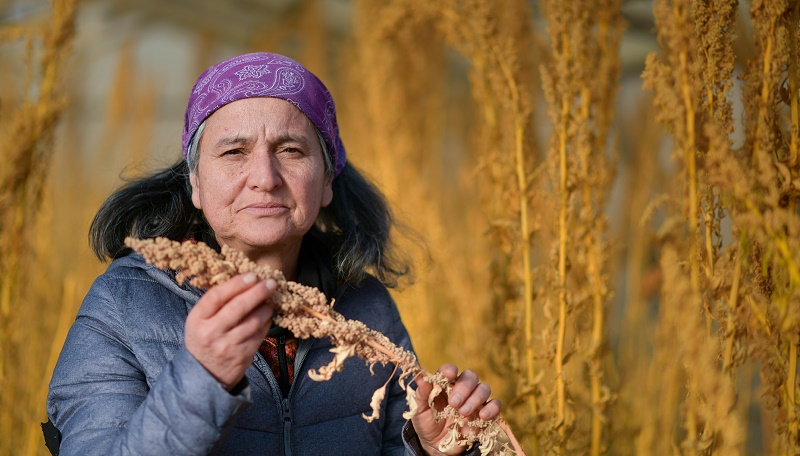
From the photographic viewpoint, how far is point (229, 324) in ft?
2.57

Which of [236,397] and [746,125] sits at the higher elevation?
[746,125]

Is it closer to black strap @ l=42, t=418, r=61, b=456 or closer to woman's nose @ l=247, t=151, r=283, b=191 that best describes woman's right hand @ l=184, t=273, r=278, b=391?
woman's nose @ l=247, t=151, r=283, b=191

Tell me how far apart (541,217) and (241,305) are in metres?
0.81

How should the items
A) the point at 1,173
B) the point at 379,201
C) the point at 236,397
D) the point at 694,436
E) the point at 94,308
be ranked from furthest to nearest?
1. the point at 1,173
2. the point at 379,201
3. the point at 94,308
4. the point at 694,436
5. the point at 236,397

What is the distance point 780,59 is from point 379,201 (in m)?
0.73

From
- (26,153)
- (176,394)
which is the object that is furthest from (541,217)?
(26,153)

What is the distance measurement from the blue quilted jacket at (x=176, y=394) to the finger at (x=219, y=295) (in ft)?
0.20

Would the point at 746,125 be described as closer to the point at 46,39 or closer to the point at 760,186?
the point at 760,186

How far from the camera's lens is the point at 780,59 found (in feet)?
2.97

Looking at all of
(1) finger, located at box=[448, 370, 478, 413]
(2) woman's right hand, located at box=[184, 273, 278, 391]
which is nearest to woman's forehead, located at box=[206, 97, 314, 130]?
(2) woman's right hand, located at box=[184, 273, 278, 391]

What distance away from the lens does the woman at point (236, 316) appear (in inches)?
31.8

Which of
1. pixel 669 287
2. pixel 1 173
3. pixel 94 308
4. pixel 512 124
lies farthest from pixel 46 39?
pixel 669 287

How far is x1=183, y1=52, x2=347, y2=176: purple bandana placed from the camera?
3.53 ft

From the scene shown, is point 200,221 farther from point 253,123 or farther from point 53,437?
point 53,437
